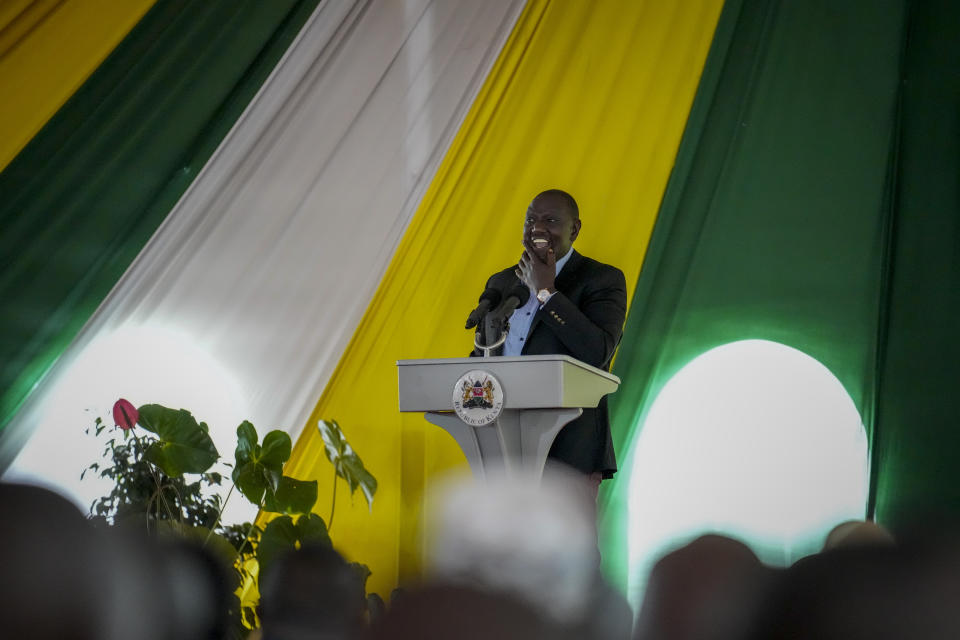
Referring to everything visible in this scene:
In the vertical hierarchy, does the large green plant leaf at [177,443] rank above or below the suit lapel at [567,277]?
below

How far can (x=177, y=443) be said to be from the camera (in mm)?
2367

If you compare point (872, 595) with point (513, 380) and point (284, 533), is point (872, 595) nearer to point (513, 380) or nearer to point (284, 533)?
point (513, 380)

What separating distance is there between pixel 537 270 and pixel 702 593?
2.14m

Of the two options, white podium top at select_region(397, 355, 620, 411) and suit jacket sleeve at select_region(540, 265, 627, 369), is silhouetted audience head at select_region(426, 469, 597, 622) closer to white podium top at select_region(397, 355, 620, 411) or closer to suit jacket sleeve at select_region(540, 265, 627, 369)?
white podium top at select_region(397, 355, 620, 411)

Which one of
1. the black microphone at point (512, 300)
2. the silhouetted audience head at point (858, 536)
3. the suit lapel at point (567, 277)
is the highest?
the suit lapel at point (567, 277)

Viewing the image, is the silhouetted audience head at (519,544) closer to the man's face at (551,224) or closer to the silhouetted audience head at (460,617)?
the silhouetted audience head at (460,617)

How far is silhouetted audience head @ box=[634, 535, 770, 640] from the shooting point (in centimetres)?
19

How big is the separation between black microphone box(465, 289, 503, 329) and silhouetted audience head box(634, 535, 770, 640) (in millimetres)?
1932

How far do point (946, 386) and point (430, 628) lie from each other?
3.79 metres

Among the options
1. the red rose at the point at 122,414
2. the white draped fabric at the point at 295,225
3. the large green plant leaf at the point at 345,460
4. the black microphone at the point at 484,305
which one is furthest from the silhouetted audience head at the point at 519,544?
the white draped fabric at the point at 295,225

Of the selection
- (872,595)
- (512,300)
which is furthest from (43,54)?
(872,595)

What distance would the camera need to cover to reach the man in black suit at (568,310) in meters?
2.28

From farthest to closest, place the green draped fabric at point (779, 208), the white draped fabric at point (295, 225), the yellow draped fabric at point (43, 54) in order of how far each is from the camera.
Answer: the green draped fabric at point (779, 208), the white draped fabric at point (295, 225), the yellow draped fabric at point (43, 54)

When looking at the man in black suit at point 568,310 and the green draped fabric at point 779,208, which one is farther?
the green draped fabric at point 779,208
